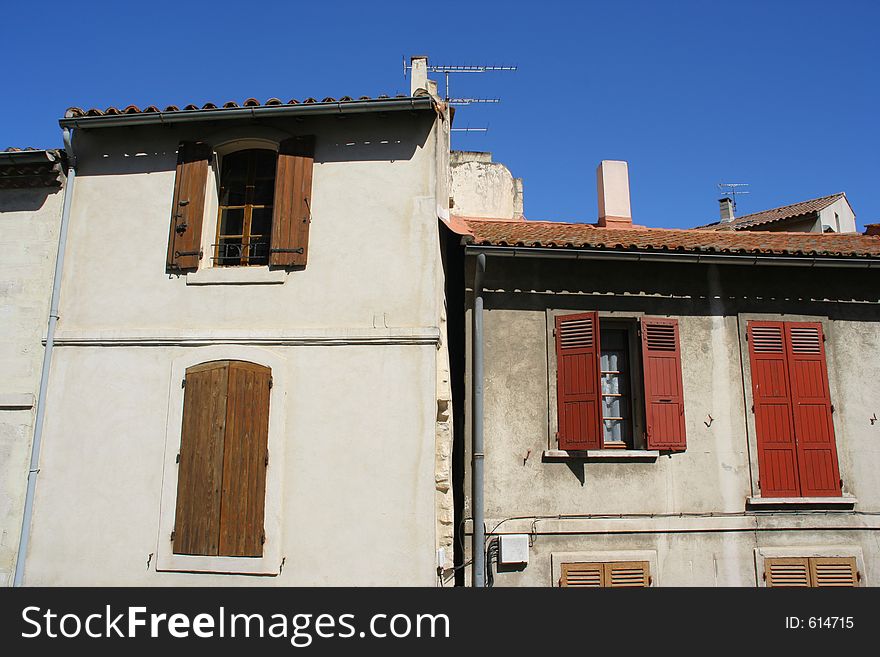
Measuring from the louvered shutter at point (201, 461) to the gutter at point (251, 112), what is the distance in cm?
289

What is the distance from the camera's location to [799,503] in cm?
823

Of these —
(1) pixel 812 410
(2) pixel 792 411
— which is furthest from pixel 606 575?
(1) pixel 812 410

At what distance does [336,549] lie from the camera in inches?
282

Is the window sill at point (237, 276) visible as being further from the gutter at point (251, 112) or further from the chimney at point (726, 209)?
the chimney at point (726, 209)

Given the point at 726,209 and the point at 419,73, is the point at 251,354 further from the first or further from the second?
the point at 726,209

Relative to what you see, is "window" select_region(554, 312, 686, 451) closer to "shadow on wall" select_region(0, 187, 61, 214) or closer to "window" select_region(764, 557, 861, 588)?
"window" select_region(764, 557, 861, 588)

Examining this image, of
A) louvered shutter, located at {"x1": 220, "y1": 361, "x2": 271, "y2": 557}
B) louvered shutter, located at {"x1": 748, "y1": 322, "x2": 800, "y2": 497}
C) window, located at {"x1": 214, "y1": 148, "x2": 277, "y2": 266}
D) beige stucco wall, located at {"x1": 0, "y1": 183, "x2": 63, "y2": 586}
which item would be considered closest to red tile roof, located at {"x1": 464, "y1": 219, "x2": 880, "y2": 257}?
louvered shutter, located at {"x1": 748, "y1": 322, "x2": 800, "y2": 497}

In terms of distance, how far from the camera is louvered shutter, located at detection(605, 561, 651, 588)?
7859 millimetres

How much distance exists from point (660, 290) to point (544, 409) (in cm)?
216

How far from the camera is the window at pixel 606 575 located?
7844mm

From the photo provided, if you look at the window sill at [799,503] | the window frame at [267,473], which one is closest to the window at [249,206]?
the window frame at [267,473]

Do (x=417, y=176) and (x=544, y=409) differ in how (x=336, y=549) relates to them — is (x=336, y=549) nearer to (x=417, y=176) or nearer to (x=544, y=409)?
(x=544, y=409)

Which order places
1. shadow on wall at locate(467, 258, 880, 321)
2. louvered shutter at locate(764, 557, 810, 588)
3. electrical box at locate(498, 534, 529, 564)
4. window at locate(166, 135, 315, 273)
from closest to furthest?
1. electrical box at locate(498, 534, 529, 564)
2. window at locate(166, 135, 315, 273)
3. louvered shutter at locate(764, 557, 810, 588)
4. shadow on wall at locate(467, 258, 880, 321)

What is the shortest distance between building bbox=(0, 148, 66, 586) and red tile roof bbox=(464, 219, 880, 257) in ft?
16.4
